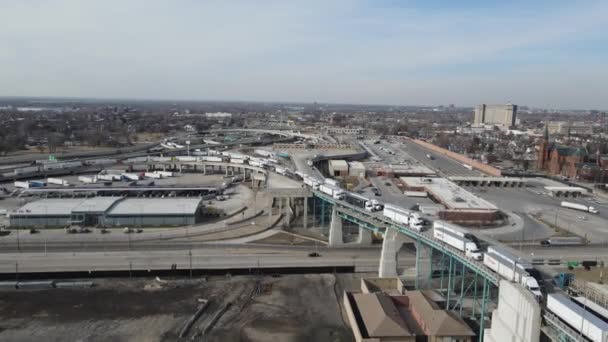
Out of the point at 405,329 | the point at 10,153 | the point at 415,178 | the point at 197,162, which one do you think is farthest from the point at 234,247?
the point at 10,153

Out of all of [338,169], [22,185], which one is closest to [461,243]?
[338,169]

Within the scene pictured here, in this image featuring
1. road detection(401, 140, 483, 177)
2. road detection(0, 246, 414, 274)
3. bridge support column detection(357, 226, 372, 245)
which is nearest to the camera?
road detection(0, 246, 414, 274)

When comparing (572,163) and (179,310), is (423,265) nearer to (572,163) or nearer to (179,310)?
(179,310)

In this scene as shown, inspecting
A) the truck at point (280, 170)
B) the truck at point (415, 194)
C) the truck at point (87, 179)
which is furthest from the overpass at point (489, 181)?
the truck at point (87, 179)

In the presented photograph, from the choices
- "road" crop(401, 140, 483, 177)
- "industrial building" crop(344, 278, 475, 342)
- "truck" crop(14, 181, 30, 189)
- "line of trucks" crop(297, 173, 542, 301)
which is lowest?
"industrial building" crop(344, 278, 475, 342)

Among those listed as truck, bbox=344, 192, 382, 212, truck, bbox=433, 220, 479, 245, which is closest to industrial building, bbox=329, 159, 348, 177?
truck, bbox=344, 192, 382, 212

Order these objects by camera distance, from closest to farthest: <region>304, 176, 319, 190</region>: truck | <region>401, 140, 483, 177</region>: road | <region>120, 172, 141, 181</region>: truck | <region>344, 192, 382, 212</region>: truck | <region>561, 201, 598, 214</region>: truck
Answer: <region>344, 192, 382, 212</region>: truck < <region>304, 176, 319, 190</region>: truck < <region>561, 201, 598, 214</region>: truck < <region>120, 172, 141, 181</region>: truck < <region>401, 140, 483, 177</region>: road

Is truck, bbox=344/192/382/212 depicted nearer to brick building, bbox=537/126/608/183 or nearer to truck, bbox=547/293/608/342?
truck, bbox=547/293/608/342
